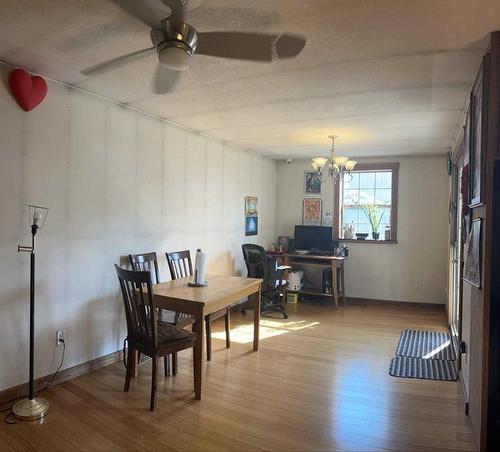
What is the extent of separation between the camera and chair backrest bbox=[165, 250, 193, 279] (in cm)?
401

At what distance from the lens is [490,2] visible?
180cm

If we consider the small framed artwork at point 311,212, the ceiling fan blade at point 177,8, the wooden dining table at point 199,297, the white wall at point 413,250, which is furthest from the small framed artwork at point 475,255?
the small framed artwork at point 311,212

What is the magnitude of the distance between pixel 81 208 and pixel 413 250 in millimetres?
4877

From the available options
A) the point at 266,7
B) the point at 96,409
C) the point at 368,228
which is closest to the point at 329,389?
the point at 96,409

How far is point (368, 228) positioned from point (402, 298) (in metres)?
1.23

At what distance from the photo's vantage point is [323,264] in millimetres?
6098

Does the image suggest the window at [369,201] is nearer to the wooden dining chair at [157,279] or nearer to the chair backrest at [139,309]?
the wooden dining chair at [157,279]

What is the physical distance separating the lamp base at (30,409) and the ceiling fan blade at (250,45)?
257 cm

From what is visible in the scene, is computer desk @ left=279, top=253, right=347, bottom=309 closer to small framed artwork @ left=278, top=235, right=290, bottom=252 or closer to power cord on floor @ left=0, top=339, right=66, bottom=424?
small framed artwork @ left=278, top=235, right=290, bottom=252

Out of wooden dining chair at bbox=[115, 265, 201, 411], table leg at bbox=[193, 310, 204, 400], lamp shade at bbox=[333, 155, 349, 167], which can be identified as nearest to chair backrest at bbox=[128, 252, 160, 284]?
wooden dining chair at bbox=[115, 265, 201, 411]

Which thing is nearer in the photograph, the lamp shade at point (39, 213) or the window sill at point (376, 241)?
the lamp shade at point (39, 213)

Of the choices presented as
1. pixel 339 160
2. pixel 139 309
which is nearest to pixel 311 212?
pixel 339 160

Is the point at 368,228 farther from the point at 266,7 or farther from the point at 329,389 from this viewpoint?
the point at 266,7

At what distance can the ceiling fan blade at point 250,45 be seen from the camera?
2.16m
